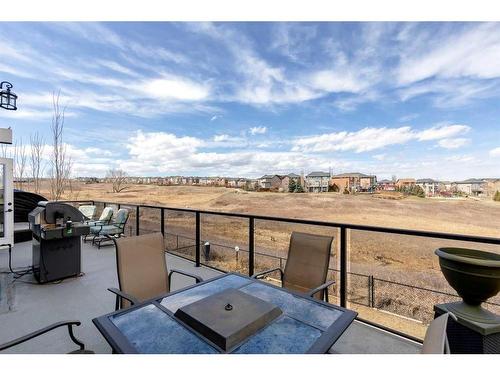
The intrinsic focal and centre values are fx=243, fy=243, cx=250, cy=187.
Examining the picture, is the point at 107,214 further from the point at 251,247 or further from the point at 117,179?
the point at 117,179

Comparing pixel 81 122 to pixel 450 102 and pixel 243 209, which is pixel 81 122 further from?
pixel 450 102

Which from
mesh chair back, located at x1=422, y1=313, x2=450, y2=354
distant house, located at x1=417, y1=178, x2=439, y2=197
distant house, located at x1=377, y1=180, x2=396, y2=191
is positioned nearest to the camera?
mesh chair back, located at x1=422, y1=313, x2=450, y2=354

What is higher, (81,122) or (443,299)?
(81,122)

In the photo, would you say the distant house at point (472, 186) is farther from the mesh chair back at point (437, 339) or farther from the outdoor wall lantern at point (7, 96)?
the outdoor wall lantern at point (7, 96)

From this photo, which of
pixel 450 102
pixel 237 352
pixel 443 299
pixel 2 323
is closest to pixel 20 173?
pixel 2 323

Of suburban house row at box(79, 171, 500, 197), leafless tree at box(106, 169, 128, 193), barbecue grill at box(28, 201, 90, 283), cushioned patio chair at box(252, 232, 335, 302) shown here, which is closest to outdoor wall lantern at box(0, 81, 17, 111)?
barbecue grill at box(28, 201, 90, 283)

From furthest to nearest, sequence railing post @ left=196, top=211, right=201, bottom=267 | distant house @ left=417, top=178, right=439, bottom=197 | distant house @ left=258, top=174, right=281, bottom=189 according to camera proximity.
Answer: distant house @ left=258, top=174, right=281, bottom=189, distant house @ left=417, top=178, right=439, bottom=197, railing post @ left=196, top=211, right=201, bottom=267

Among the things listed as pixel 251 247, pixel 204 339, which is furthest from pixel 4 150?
pixel 204 339

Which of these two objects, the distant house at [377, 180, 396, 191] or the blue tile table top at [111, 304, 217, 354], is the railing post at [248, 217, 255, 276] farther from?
the distant house at [377, 180, 396, 191]
